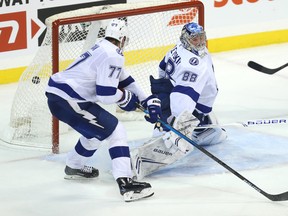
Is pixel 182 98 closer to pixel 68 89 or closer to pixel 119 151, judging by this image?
pixel 119 151

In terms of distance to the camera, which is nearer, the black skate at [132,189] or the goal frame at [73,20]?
the black skate at [132,189]

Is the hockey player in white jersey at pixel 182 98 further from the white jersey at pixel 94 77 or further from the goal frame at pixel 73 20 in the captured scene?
the goal frame at pixel 73 20

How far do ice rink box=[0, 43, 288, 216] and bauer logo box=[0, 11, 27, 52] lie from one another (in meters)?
0.47

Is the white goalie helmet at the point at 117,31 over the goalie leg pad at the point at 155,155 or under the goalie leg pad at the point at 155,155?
over

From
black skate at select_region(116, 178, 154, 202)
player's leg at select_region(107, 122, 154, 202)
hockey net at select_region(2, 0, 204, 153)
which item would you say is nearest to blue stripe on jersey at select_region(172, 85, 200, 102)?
player's leg at select_region(107, 122, 154, 202)

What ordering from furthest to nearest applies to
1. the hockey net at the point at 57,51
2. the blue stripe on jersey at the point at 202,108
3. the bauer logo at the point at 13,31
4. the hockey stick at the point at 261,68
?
the hockey stick at the point at 261,68, the bauer logo at the point at 13,31, the hockey net at the point at 57,51, the blue stripe on jersey at the point at 202,108

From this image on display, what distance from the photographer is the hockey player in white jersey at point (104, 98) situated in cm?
543

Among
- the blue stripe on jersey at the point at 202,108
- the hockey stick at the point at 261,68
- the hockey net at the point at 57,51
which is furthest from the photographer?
the hockey stick at the point at 261,68

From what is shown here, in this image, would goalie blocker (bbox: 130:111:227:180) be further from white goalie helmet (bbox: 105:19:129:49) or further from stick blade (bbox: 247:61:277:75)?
stick blade (bbox: 247:61:277:75)

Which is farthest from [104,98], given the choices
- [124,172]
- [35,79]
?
[35,79]

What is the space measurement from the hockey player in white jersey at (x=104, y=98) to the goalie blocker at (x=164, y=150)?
0.27 metres

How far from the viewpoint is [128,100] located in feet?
18.2

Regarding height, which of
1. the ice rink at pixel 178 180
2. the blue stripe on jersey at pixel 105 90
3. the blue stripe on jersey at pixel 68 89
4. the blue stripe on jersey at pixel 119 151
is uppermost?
the blue stripe on jersey at pixel 105 90

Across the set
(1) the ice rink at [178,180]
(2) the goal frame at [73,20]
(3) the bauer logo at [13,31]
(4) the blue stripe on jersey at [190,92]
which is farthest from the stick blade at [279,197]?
(3) the bauer logo at [13,31]
